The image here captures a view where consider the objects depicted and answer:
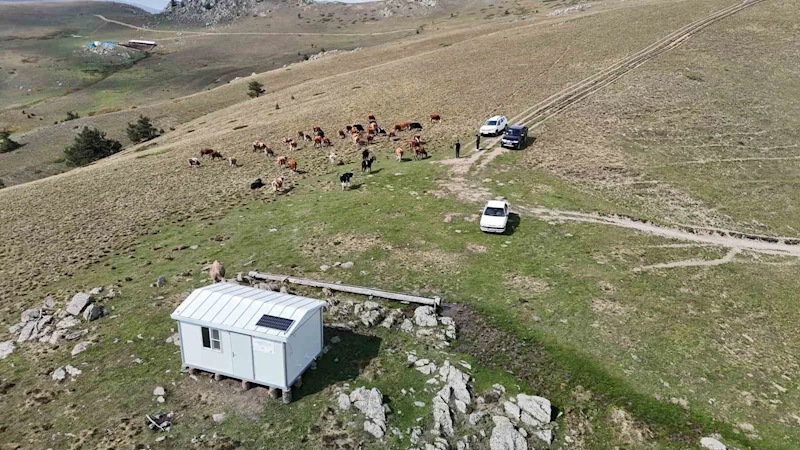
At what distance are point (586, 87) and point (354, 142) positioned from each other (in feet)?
107

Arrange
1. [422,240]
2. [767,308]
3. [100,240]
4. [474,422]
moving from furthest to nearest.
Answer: [100,240], [422,240], [767,308], [474,422]

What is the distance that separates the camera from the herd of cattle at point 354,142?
153 ft

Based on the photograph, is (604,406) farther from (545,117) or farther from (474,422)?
(545,117)

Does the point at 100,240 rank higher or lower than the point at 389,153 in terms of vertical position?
lower

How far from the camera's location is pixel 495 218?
32375mm

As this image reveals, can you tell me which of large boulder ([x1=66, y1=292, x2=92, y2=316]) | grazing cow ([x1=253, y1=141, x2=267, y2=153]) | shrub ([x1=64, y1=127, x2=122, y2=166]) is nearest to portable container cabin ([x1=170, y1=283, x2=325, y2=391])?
large boulder ([x1=66, y1=292, x2=92, y2=316])

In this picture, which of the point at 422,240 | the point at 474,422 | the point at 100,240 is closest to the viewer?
the point at 474,422

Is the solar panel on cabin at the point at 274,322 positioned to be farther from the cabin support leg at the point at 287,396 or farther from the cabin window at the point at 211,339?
the cabin support leg at the point at 287,396

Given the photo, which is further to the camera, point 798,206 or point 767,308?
point 798,206

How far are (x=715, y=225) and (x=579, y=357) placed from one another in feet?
72.6

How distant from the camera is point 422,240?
31.8 meters

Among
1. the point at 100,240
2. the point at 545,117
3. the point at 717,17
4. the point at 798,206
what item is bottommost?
the point at 100,240

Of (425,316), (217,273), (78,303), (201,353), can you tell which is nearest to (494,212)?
(425,316)

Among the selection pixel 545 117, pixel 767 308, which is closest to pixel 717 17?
pixel 545 117
